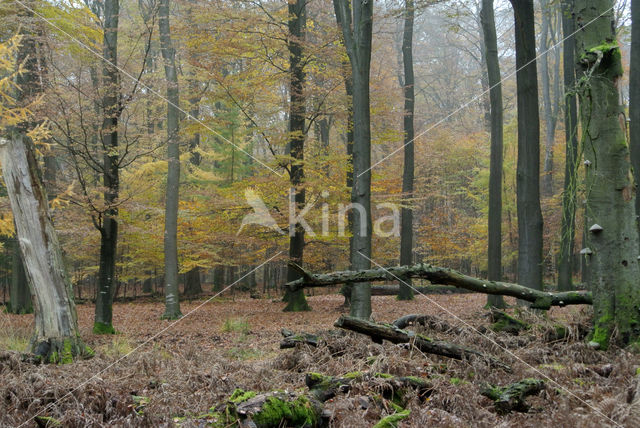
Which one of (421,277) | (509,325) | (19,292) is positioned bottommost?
(19,292)

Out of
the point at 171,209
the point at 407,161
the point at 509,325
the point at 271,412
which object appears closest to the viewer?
the point at 271,412

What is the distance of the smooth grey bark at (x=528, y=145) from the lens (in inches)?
330

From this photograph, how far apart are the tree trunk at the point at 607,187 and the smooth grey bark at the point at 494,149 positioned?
696 centimetres

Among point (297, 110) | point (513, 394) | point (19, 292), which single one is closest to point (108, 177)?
point (297, 110)

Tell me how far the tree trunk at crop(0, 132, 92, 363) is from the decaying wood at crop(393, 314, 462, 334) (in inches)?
151

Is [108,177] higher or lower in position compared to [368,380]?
higher

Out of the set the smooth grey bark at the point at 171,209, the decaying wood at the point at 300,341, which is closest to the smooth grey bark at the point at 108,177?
the smooth grey bark at the point at 171,209

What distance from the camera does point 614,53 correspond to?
451 cm

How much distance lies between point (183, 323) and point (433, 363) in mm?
10219

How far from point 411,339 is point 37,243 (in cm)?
472

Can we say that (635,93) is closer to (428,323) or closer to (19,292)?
→ (428,323)

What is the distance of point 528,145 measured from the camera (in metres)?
8.79

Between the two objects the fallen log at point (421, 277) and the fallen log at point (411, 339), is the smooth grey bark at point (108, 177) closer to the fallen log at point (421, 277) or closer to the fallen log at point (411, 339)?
the fallen log at point (421, 277)

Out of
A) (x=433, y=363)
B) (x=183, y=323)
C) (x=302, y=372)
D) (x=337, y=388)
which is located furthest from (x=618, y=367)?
(x=183, y=323)
